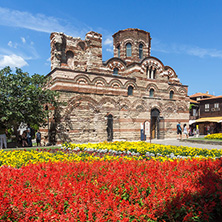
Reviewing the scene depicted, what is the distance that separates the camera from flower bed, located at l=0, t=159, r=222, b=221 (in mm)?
2729

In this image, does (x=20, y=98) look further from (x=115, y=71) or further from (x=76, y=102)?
(x=115, y=71)

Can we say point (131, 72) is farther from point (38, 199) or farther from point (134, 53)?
point (38, 199)

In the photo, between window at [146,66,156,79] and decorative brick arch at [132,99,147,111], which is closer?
decorative brick arch at [132,99,147,111]

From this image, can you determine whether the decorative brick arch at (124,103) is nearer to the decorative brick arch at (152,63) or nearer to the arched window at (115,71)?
the arched window at (115,71)

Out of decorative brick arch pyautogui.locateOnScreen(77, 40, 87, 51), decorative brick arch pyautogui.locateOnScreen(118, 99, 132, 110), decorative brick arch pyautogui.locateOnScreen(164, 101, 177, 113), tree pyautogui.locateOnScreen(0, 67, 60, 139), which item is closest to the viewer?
tree pyautogui.locateOnScreen(0, 67, 60, 139)

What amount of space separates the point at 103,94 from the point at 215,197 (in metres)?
14.2

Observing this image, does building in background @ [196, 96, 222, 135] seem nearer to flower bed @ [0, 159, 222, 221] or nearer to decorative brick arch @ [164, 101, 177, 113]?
decorative brick arch @ [164, 101, 177, 113]

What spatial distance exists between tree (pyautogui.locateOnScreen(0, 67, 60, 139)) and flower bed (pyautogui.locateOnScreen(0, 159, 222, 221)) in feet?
29.9

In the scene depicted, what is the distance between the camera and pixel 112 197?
303 cm

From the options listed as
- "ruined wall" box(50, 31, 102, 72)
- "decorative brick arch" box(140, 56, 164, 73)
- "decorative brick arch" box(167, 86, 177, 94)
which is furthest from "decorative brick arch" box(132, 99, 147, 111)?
"ruined wall" box(50, 31, 102, 72)

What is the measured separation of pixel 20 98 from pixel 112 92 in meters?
7.98

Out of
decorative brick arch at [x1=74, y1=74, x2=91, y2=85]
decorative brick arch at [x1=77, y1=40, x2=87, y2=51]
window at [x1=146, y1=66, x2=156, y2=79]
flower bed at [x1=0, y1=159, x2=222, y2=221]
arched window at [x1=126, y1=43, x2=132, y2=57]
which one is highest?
arched window at [x1=126, y1=43, x2=132, y2=57]

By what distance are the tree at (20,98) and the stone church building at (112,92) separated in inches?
57.3

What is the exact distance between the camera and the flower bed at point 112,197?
8.95 ft
